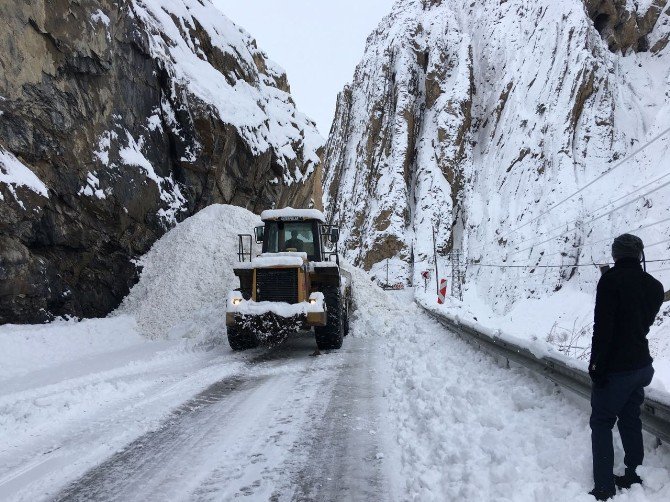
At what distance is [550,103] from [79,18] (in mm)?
47893

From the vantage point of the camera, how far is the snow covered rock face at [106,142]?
364 inches

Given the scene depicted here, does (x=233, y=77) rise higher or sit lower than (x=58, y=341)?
higher

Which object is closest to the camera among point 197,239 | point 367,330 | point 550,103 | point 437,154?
point 367,330

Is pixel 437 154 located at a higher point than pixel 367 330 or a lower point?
higher

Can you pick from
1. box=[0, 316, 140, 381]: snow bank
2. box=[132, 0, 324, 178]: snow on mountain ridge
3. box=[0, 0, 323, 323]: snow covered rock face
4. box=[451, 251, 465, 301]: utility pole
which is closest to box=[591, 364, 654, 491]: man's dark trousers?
box=[0, 316, 140, 381]: snow bank

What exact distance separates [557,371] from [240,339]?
6.22 meters

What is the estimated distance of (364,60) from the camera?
7494 cm

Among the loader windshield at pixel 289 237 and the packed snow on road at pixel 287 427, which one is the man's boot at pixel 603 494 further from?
the loader windshield at pixel 289 237

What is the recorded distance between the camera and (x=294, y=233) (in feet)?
34.3

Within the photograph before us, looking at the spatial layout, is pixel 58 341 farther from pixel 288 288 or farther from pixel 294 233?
pixel 294 233

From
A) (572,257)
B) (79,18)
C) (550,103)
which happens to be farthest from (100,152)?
(550,103)

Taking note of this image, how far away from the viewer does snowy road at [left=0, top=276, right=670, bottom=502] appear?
3.22 m

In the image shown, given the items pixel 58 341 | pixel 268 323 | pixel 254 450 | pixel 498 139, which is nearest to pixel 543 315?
pixel 268 323

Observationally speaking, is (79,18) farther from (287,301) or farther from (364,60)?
(364,60)
